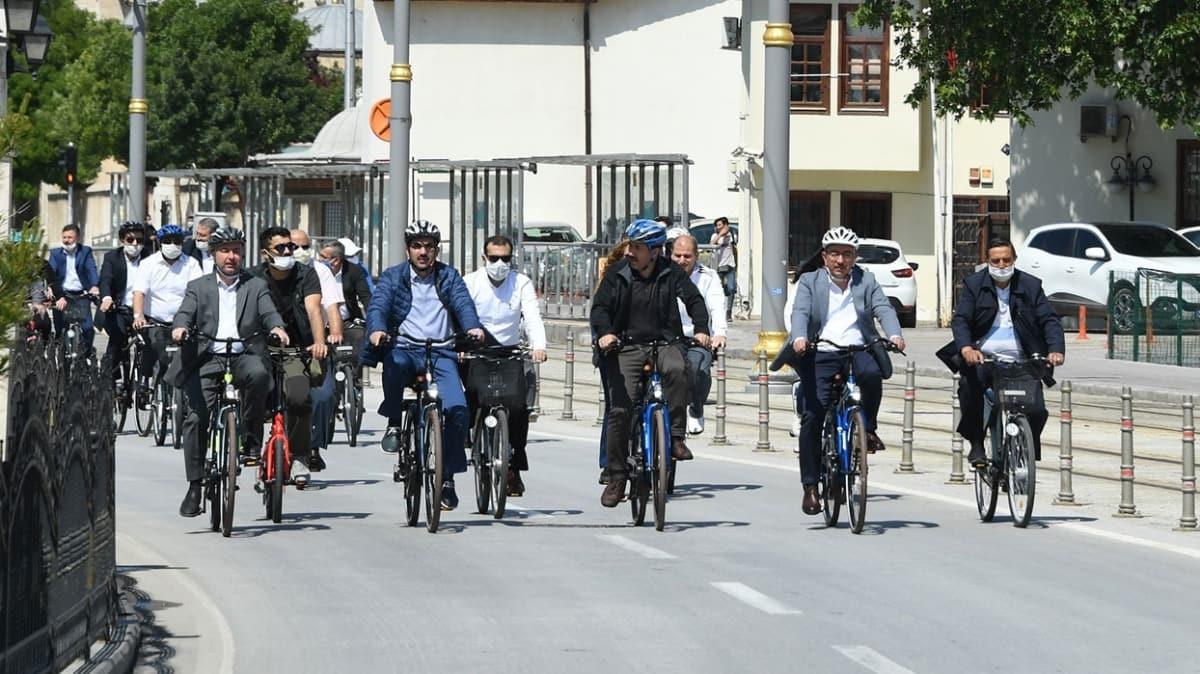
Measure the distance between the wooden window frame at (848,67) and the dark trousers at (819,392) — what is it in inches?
1246

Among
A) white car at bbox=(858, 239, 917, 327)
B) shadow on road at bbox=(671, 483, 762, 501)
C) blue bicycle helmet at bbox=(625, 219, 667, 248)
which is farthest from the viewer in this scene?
white car at bbox=(858, 239, 917, 327)

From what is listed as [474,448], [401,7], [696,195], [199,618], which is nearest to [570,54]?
[696,195]

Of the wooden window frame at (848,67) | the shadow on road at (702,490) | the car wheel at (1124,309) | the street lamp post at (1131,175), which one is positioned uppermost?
the wooden window frame at (848,67)

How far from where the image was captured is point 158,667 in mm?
9281

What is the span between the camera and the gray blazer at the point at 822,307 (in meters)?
13.9

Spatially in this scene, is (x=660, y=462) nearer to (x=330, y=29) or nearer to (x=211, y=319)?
(x=211, y=319)

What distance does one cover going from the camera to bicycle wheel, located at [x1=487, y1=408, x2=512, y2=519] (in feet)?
45.6

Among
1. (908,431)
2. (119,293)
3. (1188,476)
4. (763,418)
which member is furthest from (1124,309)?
(1188,476)

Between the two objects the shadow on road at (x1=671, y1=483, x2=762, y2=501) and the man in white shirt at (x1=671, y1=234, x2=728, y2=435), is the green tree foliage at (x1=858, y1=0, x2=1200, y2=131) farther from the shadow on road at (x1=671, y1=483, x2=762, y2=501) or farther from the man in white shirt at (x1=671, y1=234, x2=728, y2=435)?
the shadow on road at (x1=671, y1=483, x2=762, y2=501)

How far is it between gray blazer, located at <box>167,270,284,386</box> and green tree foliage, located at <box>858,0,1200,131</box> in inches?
831

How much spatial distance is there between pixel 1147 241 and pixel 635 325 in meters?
23.8

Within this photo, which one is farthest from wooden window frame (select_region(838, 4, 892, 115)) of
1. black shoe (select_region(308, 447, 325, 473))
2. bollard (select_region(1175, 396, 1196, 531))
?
bollard (select_region(1175, 396, 1196, 531))

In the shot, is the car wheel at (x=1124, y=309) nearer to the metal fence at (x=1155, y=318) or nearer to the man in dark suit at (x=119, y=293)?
the metal fence at (x=1155, y=318)

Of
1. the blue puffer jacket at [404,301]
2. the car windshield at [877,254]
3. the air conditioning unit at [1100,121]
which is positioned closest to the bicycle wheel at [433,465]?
the blue puffer jacket at [404,301]
